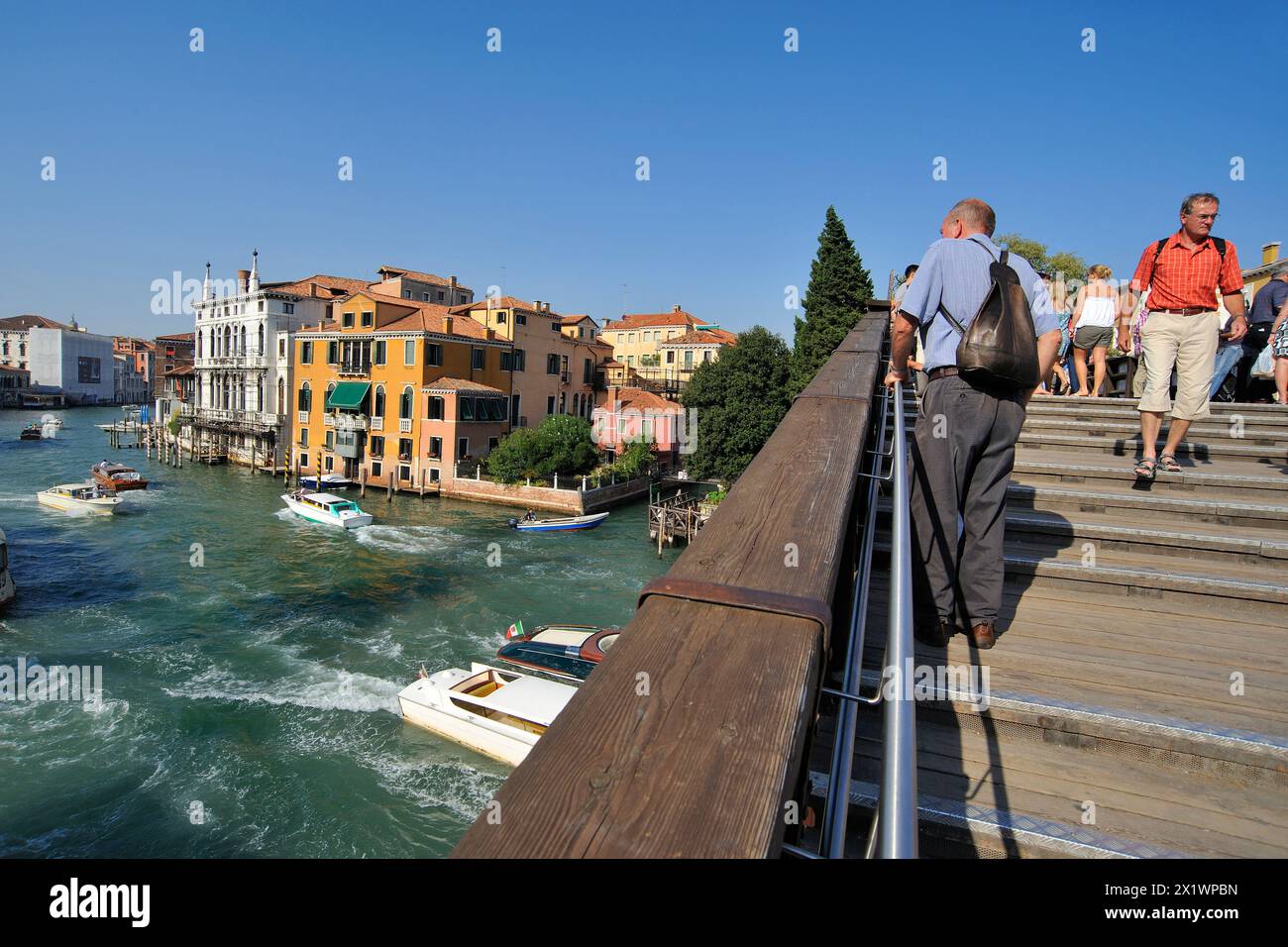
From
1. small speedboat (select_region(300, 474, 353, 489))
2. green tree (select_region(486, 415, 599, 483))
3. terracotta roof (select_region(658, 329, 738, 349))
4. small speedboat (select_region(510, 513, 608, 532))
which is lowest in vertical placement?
small speedboat (select_region(510, 513, 608, 532))

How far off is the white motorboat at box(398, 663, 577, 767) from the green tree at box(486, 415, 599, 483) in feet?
69.4

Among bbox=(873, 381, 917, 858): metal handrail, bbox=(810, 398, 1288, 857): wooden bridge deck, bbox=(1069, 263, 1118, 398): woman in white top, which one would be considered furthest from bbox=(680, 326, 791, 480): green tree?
bbox=(873, 381, 917, 858): metal handrail

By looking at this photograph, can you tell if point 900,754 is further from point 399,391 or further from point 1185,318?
point 399,391

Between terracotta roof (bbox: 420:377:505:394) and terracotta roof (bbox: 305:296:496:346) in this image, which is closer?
terracotta roof (bbox: 420:377:505:394)

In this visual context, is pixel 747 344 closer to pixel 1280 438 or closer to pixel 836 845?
→ pixel 1280 438

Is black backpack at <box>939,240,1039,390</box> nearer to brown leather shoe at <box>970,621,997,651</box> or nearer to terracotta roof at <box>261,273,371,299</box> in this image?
brown leather shoe at <box>970,621,997,651</box>

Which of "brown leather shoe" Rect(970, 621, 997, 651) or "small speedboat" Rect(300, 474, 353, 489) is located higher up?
"brown leather shoe" Rect(970, 621, 997, 651)

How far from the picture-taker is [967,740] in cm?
222

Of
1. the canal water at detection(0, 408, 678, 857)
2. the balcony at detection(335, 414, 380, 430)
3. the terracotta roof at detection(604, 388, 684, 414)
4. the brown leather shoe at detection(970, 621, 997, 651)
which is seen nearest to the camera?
the brown leather shoe at detection(970, 621, 997, 651)

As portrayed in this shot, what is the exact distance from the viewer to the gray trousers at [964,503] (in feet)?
9.05

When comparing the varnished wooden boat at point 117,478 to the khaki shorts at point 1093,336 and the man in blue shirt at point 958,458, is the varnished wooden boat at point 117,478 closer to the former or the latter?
the khaki shorts at point 1093,336

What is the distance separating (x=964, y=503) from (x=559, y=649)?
49.7 feet

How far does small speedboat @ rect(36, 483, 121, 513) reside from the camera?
3216 cm

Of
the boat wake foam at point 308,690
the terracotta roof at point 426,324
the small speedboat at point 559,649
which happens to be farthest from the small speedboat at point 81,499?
the small speedboat at point 559,649
